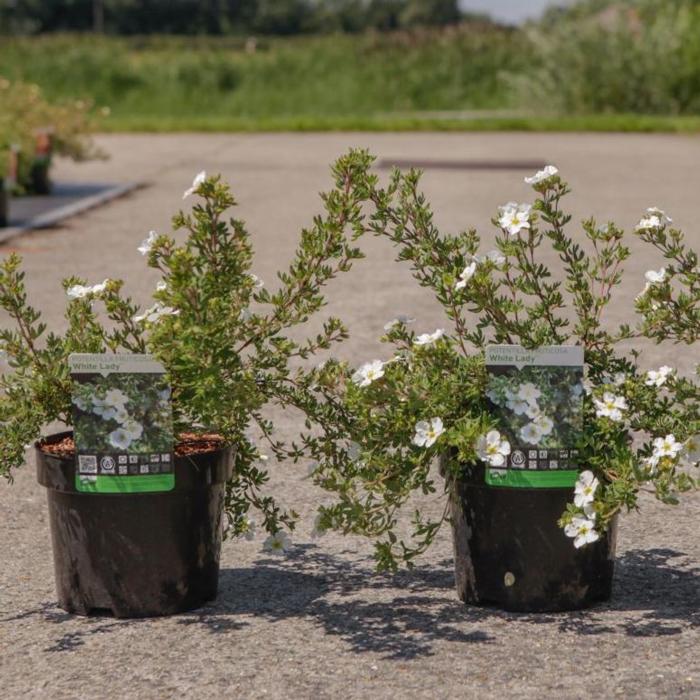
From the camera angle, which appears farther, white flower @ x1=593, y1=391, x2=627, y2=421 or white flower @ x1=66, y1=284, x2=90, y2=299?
white flower @ x1=66, y1=284, x2=90, y2=299

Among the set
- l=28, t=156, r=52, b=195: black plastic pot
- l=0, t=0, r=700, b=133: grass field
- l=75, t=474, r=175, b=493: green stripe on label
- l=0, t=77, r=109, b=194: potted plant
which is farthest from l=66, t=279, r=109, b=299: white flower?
l=0, t=0, r=700, b=133: grass field

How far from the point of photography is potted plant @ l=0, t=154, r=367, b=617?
4.20m

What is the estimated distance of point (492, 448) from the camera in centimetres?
417

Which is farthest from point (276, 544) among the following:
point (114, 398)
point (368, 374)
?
point (114, 398)

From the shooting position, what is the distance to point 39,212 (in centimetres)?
1641

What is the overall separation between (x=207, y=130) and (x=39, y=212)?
18.3m

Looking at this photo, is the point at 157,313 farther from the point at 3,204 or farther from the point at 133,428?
the point at 3,204

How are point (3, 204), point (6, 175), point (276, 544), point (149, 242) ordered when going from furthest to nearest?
point (6, 175) → point (3, 204) → point (276, 544) → point (149, 242)

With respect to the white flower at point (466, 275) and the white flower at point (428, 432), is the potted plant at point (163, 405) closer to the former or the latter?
the white flower at point (466, 275)

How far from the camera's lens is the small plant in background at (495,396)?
4188mm

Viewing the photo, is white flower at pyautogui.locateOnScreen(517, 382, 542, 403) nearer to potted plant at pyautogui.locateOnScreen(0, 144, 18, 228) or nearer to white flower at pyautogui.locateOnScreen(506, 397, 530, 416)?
white flower at pyautogui.locateOnScreen(506, 397, 530, 416)

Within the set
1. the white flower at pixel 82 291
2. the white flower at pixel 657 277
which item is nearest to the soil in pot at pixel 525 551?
the white flower at pixel 657 277

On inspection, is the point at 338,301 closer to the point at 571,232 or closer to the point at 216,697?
the point at 571,232

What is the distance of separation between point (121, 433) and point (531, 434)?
1158mm
